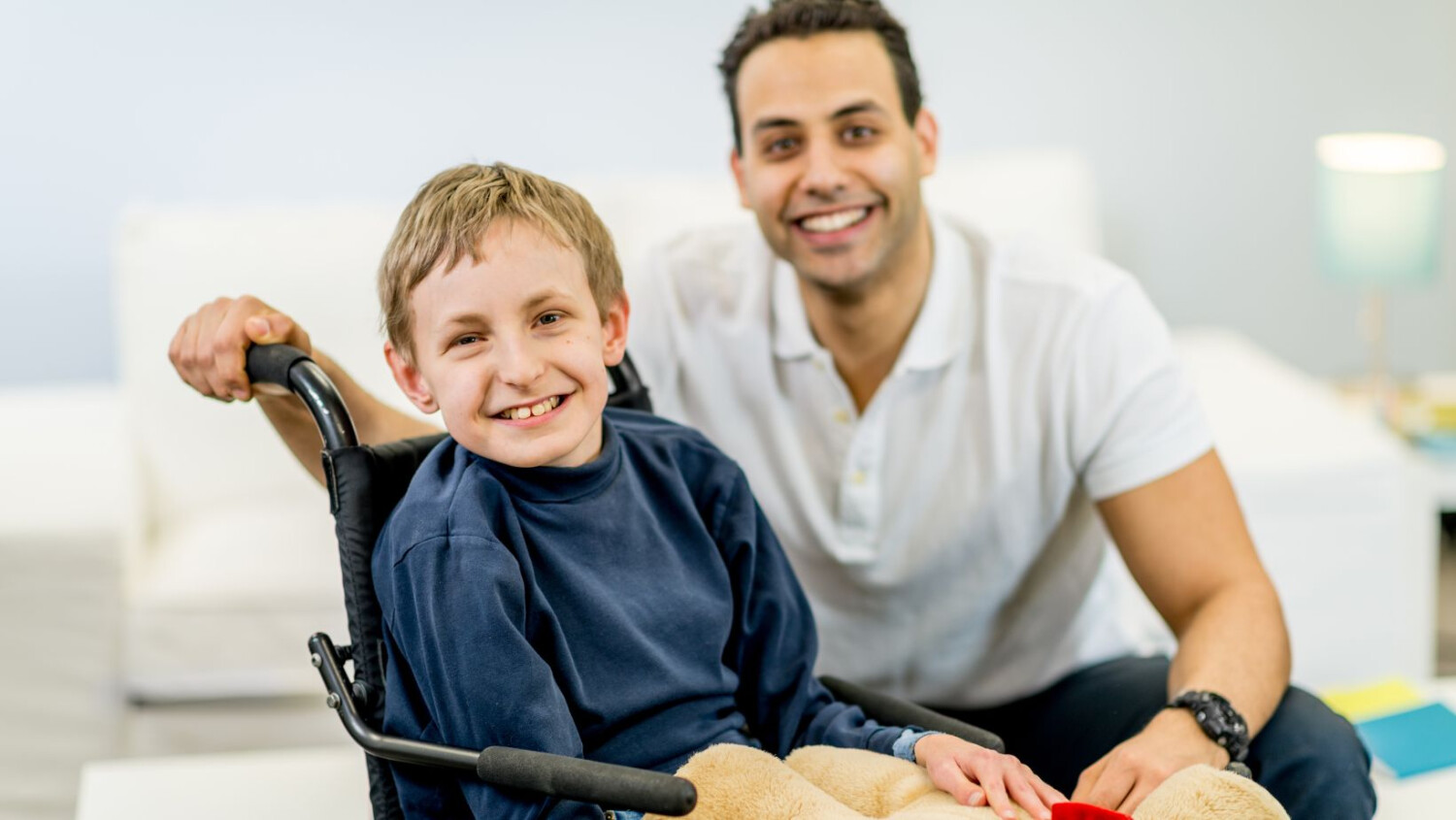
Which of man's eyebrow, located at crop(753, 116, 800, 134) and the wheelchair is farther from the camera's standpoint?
man's eyebrow, located at crop(753, 116, 800, 134)

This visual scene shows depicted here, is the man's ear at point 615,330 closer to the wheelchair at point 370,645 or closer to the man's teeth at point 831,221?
the wheelchair at point 370,645

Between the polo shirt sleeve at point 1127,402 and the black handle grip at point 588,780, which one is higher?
the polo shirt sleeve at point 1127,402

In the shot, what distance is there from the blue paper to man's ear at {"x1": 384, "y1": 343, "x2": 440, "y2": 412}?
1013 mm

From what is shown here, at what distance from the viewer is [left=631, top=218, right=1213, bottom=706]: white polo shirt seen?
64.0 inches

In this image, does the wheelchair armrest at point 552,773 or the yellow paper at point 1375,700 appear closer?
the wheelchair armrest at point 552,773

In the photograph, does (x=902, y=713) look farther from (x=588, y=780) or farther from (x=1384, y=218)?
(x=1384, y=218)

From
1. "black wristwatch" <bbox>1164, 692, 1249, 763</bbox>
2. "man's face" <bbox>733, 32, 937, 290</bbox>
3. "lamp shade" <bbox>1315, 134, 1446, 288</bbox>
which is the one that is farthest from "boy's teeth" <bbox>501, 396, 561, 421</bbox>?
"lamp shade" <bbox>1315, 134, 1446, 288</bbox>

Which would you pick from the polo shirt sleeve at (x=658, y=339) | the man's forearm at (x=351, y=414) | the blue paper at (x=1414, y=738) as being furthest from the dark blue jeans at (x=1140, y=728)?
the man's forearm at (x=351, y=414)

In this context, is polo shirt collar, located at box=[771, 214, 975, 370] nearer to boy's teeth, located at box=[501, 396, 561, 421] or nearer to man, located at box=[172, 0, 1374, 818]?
man, located at box=[172, 0, 1374, 818]

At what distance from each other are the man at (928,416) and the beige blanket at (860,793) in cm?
39

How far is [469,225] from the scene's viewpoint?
115 centimetres

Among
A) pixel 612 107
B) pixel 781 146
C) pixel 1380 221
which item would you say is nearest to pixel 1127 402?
pixel 781 146

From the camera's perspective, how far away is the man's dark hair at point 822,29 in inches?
64.5

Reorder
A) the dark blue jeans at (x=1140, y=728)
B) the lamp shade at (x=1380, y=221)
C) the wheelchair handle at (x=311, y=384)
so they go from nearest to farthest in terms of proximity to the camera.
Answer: the wheelchair handle at (x=311, y=384) → the dark blue jeans at (x=1140, y=728) → the lamp shade at (x=1380, y=221)
